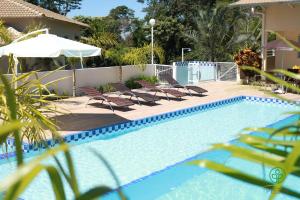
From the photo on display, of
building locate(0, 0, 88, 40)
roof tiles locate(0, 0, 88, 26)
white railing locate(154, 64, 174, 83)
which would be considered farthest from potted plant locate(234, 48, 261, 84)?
roof tiles locate(0, 0, 88, 26)

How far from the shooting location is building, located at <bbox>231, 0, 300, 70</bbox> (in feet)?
63.0

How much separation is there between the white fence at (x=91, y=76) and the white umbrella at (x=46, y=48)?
416 centimetres

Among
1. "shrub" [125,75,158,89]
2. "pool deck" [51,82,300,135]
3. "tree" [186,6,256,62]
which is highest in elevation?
"tree" [186,6,256,62]

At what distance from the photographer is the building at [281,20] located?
19188 millimetres

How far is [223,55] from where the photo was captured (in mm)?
27109

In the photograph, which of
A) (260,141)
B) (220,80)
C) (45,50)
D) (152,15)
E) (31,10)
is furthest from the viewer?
(152,15)

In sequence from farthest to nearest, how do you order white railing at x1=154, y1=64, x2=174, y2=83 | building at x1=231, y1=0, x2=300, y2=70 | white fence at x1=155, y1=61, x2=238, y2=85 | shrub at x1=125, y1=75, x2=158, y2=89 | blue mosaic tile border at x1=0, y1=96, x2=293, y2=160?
1. white fence at x1=155, y1=61, x2=238, y2=85
2. white railing at x1=154, y1=64, x2=174, y2=83
3. building at x1=231, y1=0, x2=300, y2=70
4. shrub at x1=125, y1=75, x2=158, y2=89
5. blue mosaic tile border at x1=0, y1=96, x2=293, y2=160

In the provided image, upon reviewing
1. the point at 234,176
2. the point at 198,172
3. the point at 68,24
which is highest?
the point at 68,24

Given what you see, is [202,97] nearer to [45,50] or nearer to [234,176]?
[45,50]

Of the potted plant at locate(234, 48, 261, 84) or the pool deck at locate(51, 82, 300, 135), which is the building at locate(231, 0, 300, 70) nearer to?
the potted plant at locate(234, 48, 261, 84)

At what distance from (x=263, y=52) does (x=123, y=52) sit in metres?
7.00

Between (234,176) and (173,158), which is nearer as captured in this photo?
(234,176)

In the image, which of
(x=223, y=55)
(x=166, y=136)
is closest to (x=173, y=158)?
(x=166, y=136)

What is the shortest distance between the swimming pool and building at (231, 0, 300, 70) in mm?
5389
